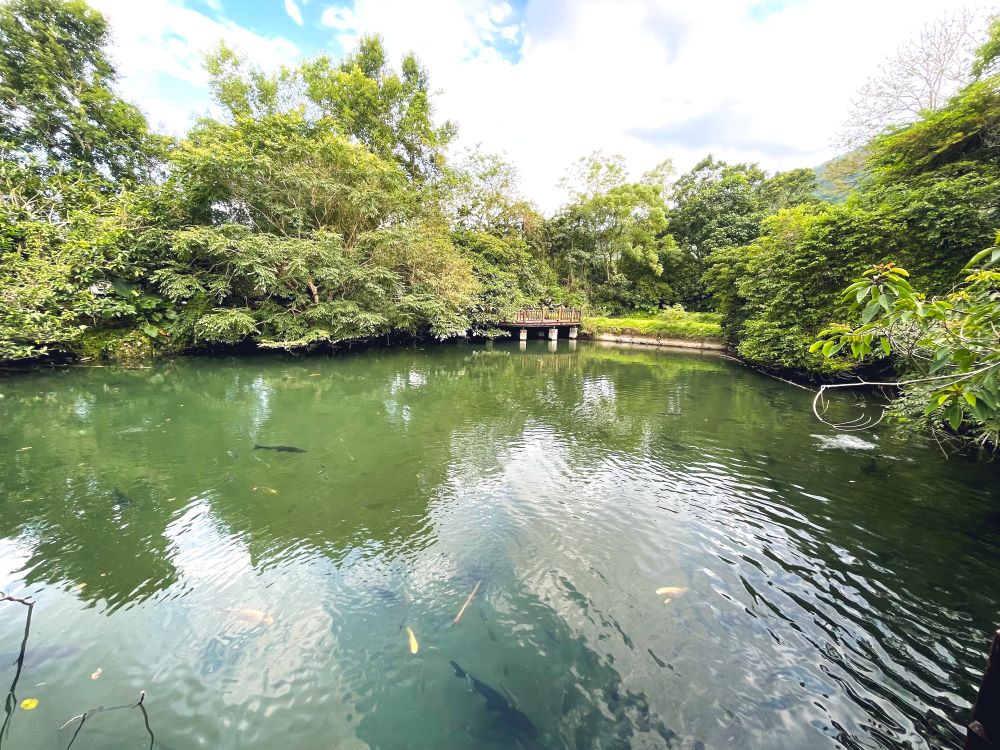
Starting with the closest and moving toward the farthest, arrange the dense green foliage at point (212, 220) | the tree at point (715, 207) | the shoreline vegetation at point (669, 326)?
the dense green foliage at point (212, 220), the shoreline vegetation at point (669, 326), the tree at point (715, 207)

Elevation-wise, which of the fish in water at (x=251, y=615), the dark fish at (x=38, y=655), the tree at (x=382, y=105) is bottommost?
the fish in water at (x=251, y=615)

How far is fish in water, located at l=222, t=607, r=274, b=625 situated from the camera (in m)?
3.21

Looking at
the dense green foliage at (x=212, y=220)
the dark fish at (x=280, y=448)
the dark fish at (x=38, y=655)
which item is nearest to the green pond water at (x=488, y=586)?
the dark fish at (x=38, y=655)

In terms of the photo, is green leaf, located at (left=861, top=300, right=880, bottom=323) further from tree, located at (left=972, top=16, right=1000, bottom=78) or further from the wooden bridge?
the wooden bridge

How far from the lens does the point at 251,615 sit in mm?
3270

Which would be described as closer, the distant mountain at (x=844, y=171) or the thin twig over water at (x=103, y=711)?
the thin twig over water at (x=103, y=711)

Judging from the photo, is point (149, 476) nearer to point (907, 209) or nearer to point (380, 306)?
point (380, 306)

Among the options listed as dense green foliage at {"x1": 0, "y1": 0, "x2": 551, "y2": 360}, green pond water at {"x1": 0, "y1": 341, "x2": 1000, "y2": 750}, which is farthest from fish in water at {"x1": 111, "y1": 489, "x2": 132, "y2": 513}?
dense green foliage at {"x1": 0, "y1": 0, "x2": 551, "y2": 360}

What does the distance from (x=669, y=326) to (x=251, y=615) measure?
925 inches

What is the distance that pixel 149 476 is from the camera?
561 cm

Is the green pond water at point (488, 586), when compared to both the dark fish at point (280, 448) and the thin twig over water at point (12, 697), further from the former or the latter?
the dark fish at point (280, 448)

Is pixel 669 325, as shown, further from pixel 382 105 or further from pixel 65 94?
pixel 65 94

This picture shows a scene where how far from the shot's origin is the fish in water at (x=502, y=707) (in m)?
2.46

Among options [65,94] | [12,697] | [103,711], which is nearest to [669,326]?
[103,711]
